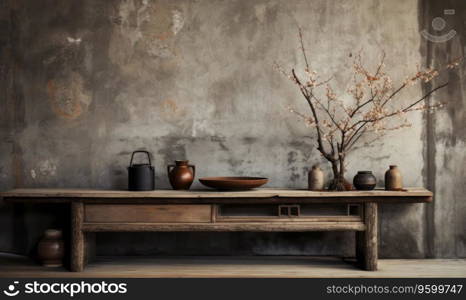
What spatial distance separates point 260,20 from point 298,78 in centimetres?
62

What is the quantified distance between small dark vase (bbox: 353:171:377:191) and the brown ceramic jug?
135cm

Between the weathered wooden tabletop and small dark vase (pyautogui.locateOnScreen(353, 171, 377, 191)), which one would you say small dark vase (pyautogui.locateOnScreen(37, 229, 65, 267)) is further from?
small dark vase (pyautogui.locateOnScreen(353, 171, 377, 191))

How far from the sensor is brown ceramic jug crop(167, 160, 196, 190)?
4.26 m

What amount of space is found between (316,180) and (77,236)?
76.6 inches

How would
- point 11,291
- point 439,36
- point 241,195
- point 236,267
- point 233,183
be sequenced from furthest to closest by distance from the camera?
point 439,36
point 236,267
point 233,183
point 241,195
point 11,291

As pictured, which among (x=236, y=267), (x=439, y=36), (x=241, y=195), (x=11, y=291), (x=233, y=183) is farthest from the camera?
(x=439, y=36)

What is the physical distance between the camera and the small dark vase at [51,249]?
167 inches

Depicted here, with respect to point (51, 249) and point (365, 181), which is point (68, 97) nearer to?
point (51, 249)

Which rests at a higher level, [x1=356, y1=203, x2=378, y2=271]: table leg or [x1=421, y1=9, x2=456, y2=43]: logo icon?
[x1=421, y1=9, x2=456, y2=43]: logo icon

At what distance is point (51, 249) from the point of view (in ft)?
13.9

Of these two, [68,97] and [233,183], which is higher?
[68,97]

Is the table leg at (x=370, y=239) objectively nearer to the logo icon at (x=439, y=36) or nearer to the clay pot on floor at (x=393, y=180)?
the clay pot on floor at (x=393, y=180)

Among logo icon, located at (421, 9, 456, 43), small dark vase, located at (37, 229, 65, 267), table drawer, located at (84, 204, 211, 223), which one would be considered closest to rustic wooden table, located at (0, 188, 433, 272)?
table drawer, located at (84, 204, 211, 223)

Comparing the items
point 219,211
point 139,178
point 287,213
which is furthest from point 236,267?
point 139,178
